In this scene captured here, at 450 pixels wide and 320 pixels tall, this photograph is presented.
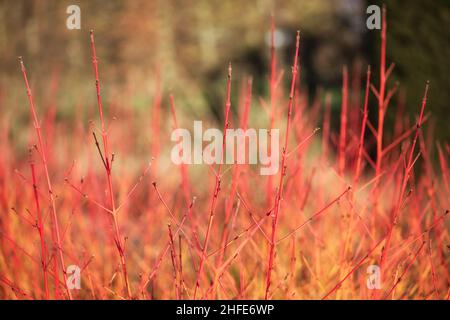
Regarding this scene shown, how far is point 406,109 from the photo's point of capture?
142 inches

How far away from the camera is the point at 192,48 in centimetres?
651

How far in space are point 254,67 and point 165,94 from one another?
294 cm

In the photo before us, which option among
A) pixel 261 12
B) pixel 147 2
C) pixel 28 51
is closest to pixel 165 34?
pixel 147 2

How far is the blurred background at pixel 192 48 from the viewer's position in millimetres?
3447

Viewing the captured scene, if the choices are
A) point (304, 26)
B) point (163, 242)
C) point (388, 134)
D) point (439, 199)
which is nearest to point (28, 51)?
point (163, 242)

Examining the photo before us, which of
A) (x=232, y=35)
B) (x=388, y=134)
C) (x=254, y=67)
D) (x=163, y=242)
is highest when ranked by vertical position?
(x=232, y=35)

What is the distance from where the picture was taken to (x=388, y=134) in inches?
143

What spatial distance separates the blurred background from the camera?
3.45m

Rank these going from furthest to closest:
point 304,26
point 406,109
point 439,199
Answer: point 304,26 < point 406,109 < point 439,199

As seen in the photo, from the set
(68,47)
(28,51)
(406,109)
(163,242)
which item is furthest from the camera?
(68,47)

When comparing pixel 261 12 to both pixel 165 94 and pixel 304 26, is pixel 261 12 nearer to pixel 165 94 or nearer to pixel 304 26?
pixel 304 26

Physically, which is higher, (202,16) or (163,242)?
(202,16)

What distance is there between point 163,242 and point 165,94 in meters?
3.42

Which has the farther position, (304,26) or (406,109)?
(304,26)
